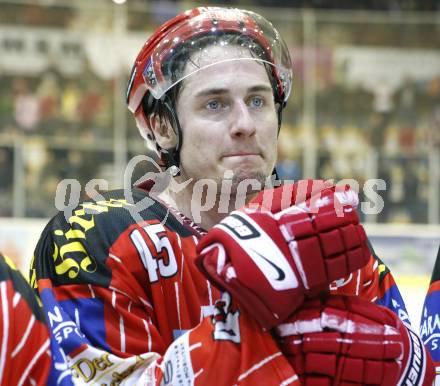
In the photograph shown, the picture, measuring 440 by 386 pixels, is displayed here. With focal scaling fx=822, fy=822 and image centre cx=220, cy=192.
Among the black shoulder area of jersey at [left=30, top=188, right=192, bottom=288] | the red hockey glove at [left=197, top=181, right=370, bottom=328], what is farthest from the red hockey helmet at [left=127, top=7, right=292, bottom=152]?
the red hockey glove at [left=197, top=181, right=370, bottom=328]

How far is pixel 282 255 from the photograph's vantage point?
3.60ft

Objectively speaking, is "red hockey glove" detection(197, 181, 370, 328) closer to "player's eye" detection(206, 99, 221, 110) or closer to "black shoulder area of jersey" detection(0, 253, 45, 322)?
"black shoulder area of jersey" detection(0, 253, 45, 322)

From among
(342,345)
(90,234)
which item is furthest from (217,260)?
(90,234)

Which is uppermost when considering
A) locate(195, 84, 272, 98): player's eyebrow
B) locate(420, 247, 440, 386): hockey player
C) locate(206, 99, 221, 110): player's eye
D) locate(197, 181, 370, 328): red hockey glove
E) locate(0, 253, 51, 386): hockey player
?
locate(195, 84, 272, 98): player's eyebrow

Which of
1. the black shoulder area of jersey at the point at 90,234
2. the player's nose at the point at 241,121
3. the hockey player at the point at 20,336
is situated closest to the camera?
the hockey player at the point at 20,336

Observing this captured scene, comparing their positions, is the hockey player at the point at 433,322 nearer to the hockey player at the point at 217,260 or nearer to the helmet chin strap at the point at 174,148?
the hockey player at the point at 217,260

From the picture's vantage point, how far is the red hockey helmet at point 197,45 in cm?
155

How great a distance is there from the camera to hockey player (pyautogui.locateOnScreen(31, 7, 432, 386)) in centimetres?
111

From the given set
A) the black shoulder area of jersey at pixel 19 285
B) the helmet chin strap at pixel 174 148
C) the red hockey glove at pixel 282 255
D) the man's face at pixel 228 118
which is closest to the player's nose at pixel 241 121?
the man's face at pixel 228 118

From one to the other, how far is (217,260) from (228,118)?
1.47 ft

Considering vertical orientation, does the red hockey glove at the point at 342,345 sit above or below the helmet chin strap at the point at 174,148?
below

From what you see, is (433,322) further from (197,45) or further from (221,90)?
(197,45)

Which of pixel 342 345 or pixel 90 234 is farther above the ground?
pixel 90 234

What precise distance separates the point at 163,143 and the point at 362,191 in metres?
3.39
